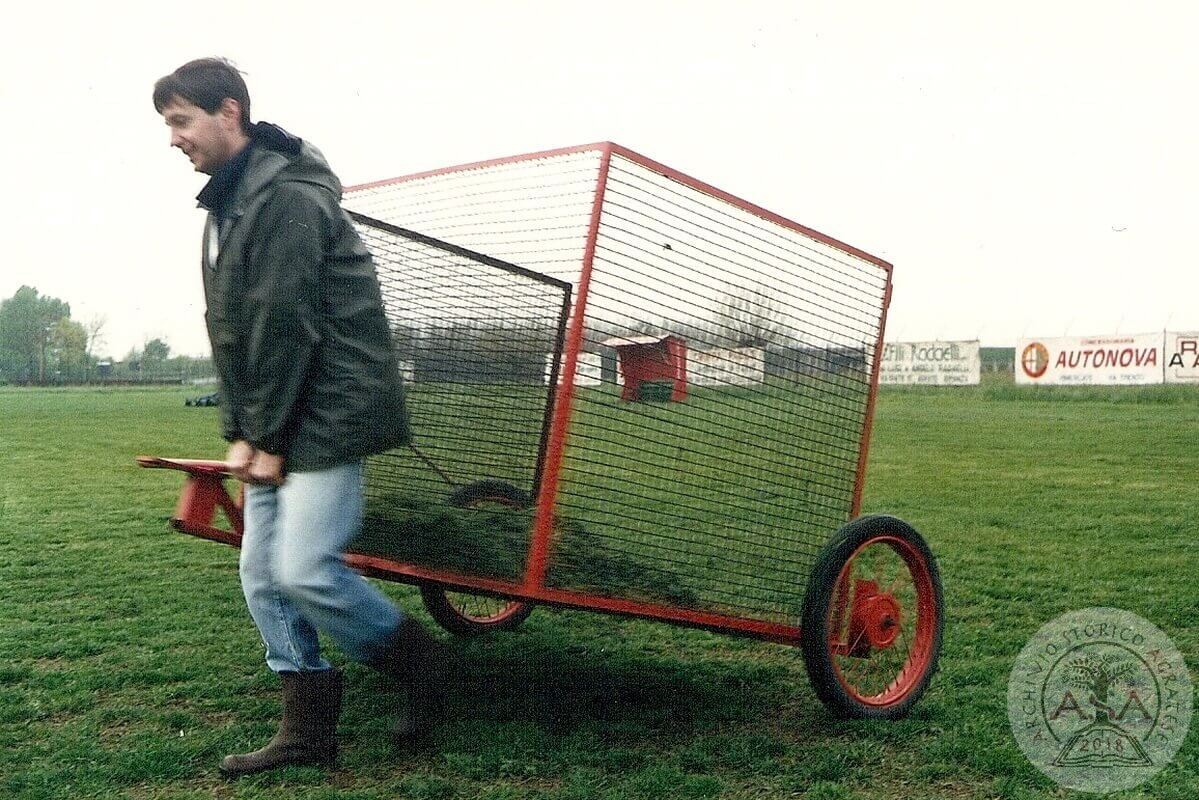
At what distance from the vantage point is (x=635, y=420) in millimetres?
3260

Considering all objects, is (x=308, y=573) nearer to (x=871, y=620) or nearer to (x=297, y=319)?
(x=297, y=319)

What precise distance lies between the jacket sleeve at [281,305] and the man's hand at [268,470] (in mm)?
35

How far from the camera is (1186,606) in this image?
204 inches

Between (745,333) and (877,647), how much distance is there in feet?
3.89

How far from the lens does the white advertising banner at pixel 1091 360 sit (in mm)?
30938

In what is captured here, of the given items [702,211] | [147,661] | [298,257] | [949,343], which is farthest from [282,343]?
[949,343]

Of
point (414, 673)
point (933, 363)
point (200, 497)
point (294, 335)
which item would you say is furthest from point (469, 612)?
point (933, 363)

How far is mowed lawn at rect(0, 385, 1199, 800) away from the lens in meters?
3.11

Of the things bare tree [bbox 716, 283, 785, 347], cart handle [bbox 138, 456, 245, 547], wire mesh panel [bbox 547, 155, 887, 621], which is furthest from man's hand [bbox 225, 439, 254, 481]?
bare tree [bbox 716, 283, 785, 347]

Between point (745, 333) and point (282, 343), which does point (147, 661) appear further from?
point (745, 333)

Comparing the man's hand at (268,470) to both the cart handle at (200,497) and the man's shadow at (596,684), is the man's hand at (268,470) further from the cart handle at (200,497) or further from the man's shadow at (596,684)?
the man's shadow at (596,684)

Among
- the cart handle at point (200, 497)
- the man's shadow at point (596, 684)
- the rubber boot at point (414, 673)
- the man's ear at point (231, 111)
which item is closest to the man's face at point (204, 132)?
the man's ear at point (231, 111)

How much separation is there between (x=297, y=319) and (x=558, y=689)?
6.03 ft

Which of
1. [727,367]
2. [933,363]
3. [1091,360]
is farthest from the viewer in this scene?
[933,363]
